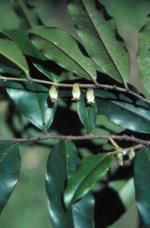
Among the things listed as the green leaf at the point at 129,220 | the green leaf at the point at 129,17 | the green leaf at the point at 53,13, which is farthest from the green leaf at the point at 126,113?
the green leaf at the point at 53,13

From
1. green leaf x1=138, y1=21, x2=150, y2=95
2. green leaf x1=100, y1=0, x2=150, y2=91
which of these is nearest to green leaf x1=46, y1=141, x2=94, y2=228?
green leaf x1=138, y1=21, x2=150, y2=95

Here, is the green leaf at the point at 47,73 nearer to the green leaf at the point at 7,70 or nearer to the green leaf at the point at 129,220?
the green leaf at the point at 7,70

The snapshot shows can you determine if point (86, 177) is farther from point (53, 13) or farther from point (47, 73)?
point (53, 13)

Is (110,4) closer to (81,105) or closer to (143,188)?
(81,105)

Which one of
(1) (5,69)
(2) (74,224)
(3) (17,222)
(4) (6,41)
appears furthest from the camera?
(3) (17,222)

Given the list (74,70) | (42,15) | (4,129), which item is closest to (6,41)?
(74,70)

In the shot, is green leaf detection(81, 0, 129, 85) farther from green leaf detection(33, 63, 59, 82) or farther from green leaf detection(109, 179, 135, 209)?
green leaf detection(109, 179, 135, 209)

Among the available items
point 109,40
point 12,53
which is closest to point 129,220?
point 109,40

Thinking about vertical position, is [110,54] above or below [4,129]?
above
